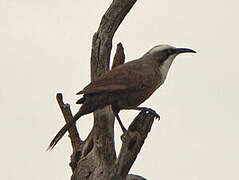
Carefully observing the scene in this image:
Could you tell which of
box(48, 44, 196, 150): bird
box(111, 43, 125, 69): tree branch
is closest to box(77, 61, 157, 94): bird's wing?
box(48, 44, 196, 150): bird

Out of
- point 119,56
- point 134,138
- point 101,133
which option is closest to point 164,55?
point 119,56

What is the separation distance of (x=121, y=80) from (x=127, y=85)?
130mm

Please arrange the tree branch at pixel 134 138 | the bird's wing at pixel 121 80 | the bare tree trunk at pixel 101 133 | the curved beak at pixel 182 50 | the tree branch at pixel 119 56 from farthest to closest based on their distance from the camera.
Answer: the tree branch at pixel 119 56
the curved beak at pixel 182 50
the bare tree trunk at pixel 101 133
the bird's wing at pixel 121 80
the tree branch at pixel 134 138

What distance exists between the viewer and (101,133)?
396 inches

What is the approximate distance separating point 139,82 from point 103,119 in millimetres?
1013

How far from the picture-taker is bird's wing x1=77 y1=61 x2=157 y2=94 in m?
9.16

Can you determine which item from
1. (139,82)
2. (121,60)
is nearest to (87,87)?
(139,82)

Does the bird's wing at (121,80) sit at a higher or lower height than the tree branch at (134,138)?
higher

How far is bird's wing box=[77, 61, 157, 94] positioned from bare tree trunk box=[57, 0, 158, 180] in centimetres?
77

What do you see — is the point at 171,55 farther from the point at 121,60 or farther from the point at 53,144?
the point at 53,144

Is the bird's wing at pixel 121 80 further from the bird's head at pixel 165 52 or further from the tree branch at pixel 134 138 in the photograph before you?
the tree branch at pixel 134 138

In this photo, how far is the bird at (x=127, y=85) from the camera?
9.19 m

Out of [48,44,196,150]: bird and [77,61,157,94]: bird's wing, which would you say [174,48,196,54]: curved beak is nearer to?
[48,44,196,150]: bird

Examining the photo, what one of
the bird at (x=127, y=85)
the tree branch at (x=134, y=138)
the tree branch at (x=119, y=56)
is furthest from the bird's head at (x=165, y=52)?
the tree branch at (x=134, y=138)
